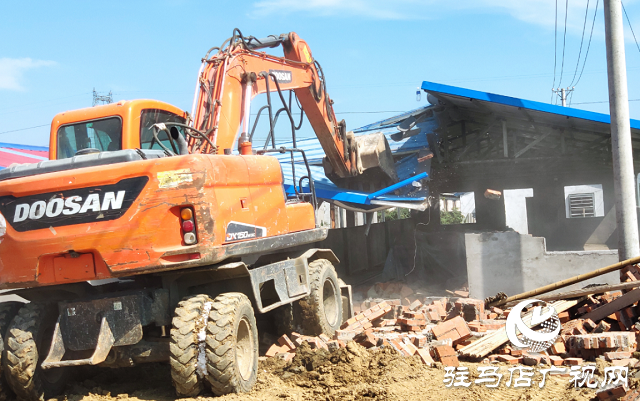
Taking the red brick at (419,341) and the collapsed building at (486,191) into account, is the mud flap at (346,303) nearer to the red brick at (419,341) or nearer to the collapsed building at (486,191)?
the collapsed building at (486,191)

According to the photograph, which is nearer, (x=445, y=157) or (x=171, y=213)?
(x=171, y=213)

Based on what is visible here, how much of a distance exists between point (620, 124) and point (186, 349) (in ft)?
25.5

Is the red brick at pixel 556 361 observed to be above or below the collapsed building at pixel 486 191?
below

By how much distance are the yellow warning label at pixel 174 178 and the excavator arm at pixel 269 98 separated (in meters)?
1.54

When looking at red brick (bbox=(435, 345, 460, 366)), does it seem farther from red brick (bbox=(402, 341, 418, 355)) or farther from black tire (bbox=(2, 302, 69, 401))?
black tire (bbox=(2, 302, 69, 401))

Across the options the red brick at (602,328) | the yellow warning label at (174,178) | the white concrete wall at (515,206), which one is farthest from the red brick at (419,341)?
the white concrete wall at (515,206)

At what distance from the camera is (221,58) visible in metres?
8.00

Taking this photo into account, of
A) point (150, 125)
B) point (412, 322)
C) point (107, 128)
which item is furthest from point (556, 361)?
point (107, 128)

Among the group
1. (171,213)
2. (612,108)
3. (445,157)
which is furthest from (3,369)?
(445,157)

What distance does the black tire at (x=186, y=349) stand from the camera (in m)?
5.55

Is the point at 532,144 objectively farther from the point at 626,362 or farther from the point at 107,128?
the point at 107,128

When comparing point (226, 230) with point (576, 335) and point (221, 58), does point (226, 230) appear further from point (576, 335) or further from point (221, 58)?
point (576, 335)

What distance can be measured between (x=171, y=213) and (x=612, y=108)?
7560mm

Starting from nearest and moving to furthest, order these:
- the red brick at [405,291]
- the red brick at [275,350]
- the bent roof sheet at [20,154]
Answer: the red brick at [275,350] → the red brick at [405,291] → the bent roof sheet at [20,154]
